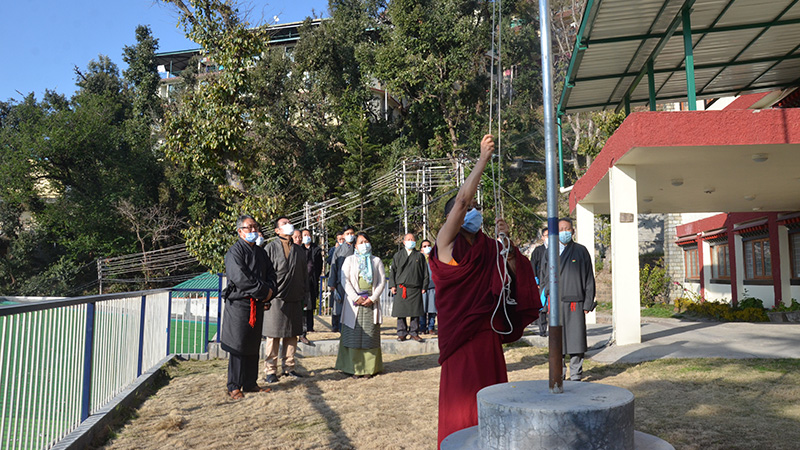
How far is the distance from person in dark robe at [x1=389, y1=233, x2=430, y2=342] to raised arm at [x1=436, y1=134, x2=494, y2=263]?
715cm

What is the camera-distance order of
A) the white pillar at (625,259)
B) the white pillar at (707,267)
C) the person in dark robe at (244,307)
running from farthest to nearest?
the white pillar at (707,267) → the white pillar at (625,259) → the person in dark robe at (244,307)

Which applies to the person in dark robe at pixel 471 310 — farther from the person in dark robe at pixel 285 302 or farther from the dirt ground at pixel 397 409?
the person in dark robe at pixel 285 302

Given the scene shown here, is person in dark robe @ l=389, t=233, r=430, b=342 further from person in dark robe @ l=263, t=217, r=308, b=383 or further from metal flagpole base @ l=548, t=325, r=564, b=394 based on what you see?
metal flagpole base @ l=548, t=325, r=564, b=394

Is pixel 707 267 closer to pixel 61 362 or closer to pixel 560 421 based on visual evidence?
pixel 61 362

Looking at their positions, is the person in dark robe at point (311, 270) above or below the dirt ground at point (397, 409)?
above

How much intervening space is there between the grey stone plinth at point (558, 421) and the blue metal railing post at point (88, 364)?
392cm

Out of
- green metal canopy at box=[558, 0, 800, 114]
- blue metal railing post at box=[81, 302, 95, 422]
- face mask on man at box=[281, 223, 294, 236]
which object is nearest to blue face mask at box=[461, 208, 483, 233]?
blue metal railing post at box=[81, 302, 95, 422]

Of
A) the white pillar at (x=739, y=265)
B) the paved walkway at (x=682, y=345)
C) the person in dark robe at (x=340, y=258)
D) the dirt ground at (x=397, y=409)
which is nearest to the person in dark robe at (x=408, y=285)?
the paved walkway at (x=682, y=345)

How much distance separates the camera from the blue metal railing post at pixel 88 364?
512 centimetres

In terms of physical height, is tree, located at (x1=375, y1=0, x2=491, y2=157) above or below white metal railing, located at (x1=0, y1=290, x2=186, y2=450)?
above

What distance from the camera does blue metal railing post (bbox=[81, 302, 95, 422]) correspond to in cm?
512

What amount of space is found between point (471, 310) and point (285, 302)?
14.8ft

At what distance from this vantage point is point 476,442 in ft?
9.36

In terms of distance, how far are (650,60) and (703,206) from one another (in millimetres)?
5933
